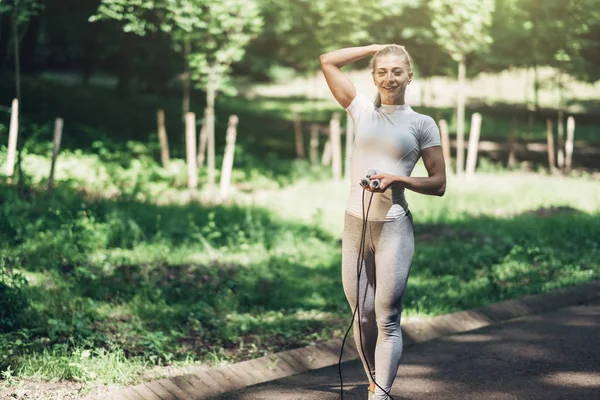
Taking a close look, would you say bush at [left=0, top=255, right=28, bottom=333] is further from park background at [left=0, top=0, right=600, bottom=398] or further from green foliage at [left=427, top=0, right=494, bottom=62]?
green foliage at [left=427, top=0, right=494, bottom=62]

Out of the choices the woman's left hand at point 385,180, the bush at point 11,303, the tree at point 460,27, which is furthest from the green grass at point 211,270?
the tree at point 460,27

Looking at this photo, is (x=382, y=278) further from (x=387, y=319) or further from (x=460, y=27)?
(x=460, y=27)

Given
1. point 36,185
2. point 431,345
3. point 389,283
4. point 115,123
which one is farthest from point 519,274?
point 115,123

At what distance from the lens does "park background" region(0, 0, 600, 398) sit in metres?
6.76

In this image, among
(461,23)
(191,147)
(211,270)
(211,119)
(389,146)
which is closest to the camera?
(389,146)

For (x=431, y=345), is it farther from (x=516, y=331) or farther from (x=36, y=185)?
(x=36, y=185)

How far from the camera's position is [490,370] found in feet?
19.9

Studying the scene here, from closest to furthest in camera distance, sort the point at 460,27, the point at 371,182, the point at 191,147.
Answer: the point at 371,182
the point at 191,147
the point at 460,27

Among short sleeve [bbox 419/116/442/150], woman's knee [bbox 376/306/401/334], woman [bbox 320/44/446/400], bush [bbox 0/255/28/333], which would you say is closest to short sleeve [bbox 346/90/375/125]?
woman [bbox 320/44/446/400]

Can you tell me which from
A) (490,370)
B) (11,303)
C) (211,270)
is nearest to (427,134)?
(490,370)

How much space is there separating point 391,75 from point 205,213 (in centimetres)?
855

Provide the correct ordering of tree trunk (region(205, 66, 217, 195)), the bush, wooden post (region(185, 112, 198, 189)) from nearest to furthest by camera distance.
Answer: the bush < wooden post (region(185, 112, 198, 189)) < tree trunk (region(205, 66, 217, 195))

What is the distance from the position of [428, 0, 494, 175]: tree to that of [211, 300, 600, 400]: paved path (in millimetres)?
13635

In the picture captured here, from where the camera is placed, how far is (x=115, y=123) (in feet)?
89.6
